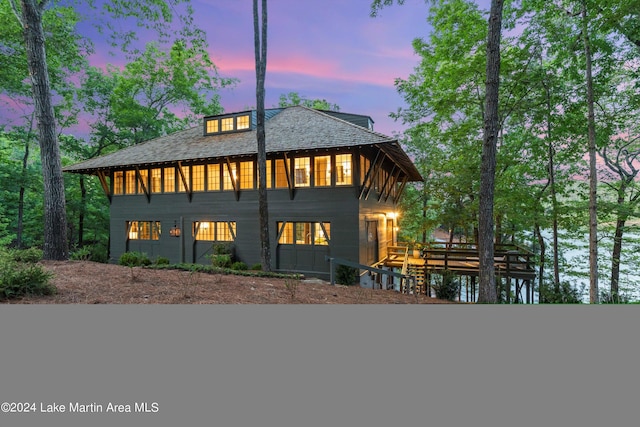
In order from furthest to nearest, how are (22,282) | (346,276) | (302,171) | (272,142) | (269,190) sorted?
(269,190) < (302,171) < (272,142) < (346,276) < (22,282)

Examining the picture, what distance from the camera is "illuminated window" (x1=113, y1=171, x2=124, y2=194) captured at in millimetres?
14805

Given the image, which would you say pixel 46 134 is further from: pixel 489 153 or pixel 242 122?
pixel 489 153

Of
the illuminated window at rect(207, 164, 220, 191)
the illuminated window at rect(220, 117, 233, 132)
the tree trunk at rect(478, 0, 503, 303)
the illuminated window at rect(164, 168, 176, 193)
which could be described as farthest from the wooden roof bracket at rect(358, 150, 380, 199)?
the illuminated window at rect(164, 168, 176, 193)

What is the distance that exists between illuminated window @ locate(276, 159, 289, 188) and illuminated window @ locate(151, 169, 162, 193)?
6.28 metres

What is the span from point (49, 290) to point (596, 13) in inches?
462

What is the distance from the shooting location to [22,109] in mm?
17016

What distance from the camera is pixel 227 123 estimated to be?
14.4 metres

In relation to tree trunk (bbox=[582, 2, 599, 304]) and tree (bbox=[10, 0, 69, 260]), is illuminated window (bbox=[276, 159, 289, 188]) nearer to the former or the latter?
tree (bbox=[10, 0, 69, 260])

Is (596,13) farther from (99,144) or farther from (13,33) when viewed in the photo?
(99,144)

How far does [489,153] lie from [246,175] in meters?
9.26

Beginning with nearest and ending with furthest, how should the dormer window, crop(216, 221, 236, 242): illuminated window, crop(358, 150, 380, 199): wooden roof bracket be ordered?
crop(358, 150, 380, 199): wooden roof bracket
crop(216, 221, 236, 242): illuminated window
the dormer window

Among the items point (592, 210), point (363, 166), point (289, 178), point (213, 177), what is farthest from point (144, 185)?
point (592, 210)

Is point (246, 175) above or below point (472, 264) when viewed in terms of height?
above
